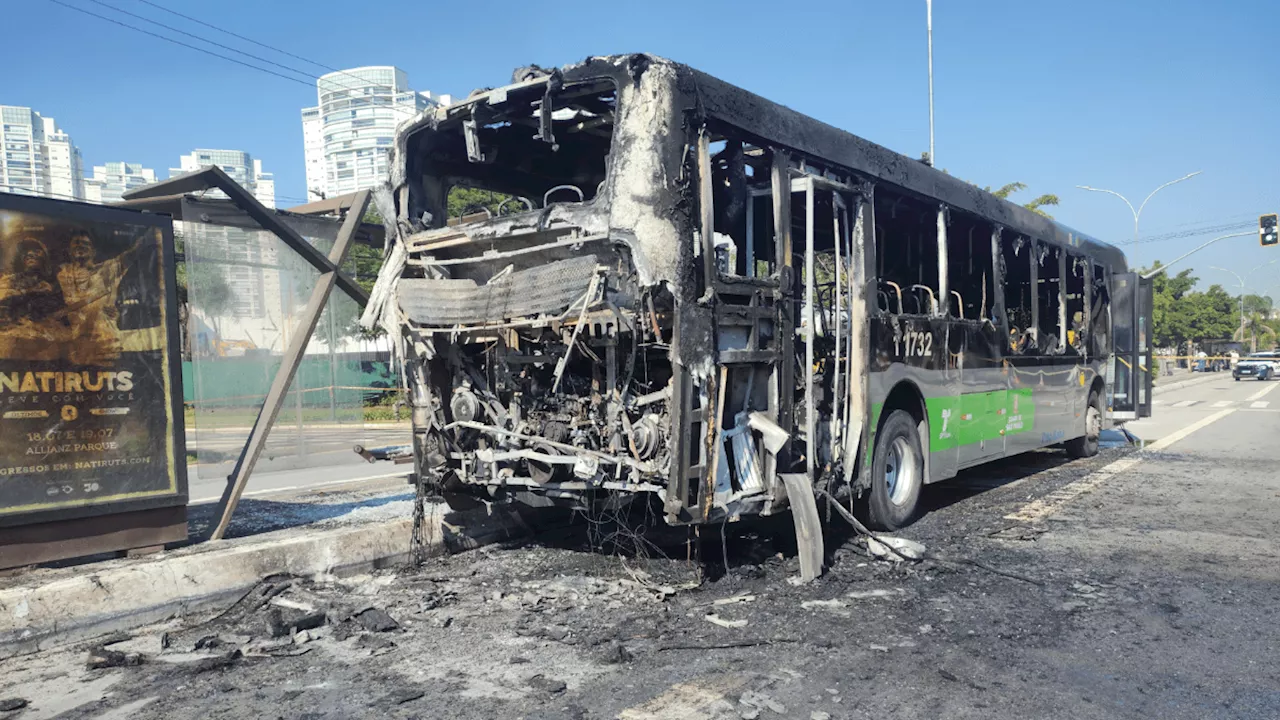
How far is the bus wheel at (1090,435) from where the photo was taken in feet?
41.2

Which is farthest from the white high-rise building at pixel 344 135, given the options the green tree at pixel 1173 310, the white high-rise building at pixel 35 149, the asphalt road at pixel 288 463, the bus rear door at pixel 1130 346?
the bus rear door at pixel 1130 346

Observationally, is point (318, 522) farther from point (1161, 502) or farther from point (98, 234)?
point (1161, 502)

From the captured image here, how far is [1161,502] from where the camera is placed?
8891mm

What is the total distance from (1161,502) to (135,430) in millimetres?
9048

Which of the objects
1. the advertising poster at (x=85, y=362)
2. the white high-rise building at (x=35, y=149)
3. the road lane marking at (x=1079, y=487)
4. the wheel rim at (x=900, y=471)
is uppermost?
the white high-rise building at (x=35, y=149)

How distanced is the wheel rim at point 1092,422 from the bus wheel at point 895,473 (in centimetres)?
581

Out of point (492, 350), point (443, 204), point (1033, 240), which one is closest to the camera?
point (492, 350)

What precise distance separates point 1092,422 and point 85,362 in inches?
480

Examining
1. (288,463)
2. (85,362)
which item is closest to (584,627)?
(85,362)

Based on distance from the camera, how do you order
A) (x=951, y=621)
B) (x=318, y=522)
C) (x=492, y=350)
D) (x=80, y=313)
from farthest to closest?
(x=318, y=522), (x=492, y=350), (x=80, y=313), (x=951, y=621)

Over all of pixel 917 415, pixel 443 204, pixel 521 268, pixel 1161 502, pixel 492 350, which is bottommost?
pixel 1161 502

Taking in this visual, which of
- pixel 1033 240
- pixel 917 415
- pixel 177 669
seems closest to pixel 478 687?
pixel 177 669

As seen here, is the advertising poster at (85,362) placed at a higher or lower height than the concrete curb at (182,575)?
higher

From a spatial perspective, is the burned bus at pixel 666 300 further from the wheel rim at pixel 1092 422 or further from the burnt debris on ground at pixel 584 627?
the wheel rim at pixel 1092 422
